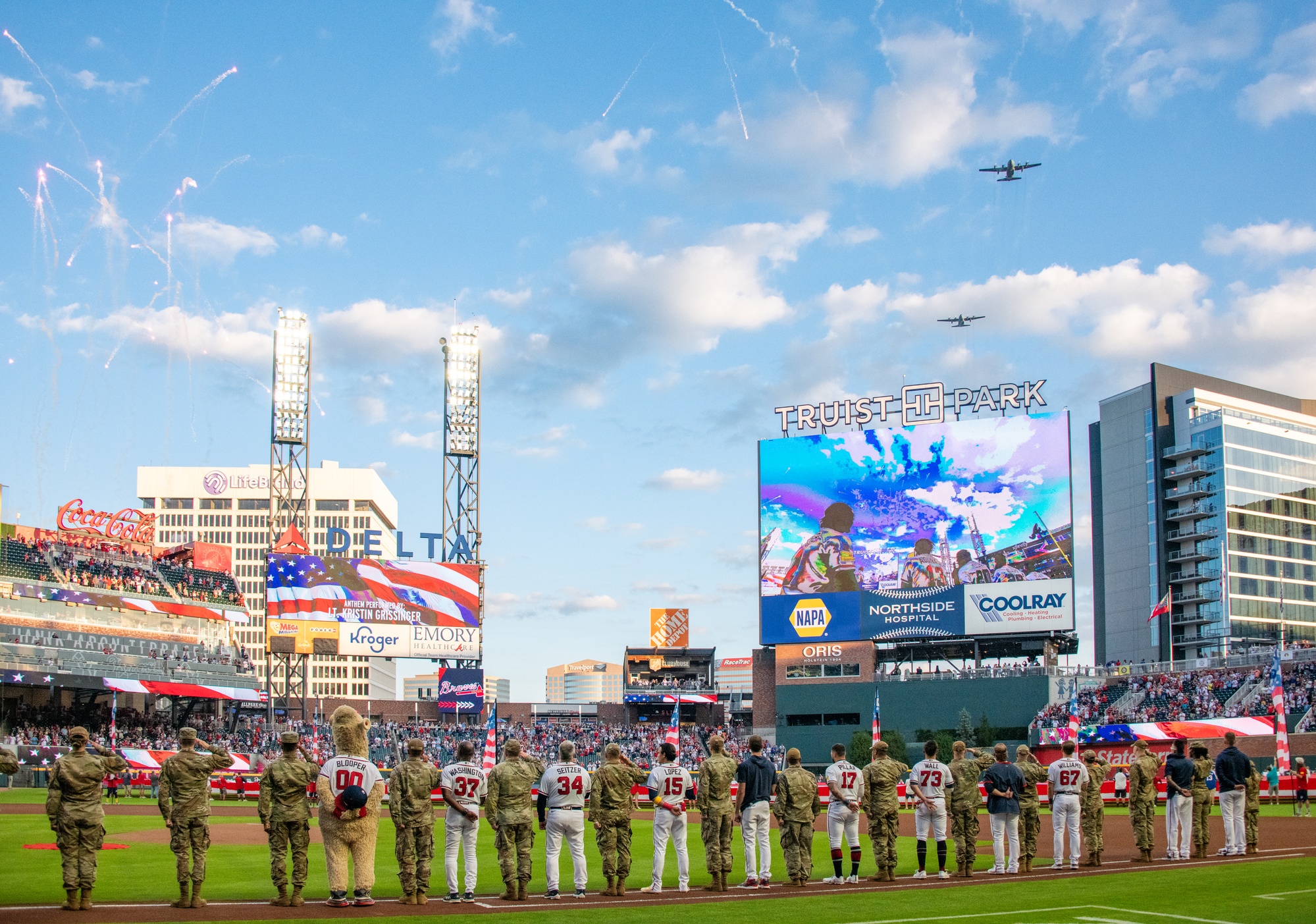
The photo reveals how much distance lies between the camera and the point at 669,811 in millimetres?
17656

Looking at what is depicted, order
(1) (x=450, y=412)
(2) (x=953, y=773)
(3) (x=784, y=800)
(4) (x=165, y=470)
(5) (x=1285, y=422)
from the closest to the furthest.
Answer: (3) (x=784, y=800) < (2) (x=953, y=773) < (1) (x=450, y=412) < (5) (x=1285, y=422) < (4) (x=165, y=470)

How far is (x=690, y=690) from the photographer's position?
8712 cm

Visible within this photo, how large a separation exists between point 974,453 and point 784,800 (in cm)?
5420

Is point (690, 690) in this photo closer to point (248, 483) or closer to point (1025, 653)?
point (1025, 653)

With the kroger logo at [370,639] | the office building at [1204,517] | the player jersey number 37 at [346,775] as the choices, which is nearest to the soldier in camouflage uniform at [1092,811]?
the player jersey number 37 at [346,775]

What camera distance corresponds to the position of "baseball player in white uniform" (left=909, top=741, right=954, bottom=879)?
18547 millimetres

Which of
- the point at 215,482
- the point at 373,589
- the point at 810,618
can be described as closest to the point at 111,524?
the point at 373,589

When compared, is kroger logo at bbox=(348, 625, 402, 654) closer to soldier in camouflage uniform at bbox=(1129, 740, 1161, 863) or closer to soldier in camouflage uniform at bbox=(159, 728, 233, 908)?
soldier in camouflage uniform at bbox=(1129, 740, 1161, 863)

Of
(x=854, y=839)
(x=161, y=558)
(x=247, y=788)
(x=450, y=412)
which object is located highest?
(x=450, y=412)

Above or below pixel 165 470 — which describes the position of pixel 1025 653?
below

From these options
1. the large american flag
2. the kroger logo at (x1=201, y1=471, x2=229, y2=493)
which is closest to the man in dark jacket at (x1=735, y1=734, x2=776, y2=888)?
the large american flag

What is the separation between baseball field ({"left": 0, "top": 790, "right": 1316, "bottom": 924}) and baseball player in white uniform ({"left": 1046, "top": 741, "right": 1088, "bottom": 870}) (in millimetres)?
558

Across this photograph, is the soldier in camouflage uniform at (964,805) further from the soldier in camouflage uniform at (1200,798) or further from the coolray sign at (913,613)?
the coolray sign at (913,613)

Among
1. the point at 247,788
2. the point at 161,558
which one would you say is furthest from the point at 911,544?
the point at 161,558
